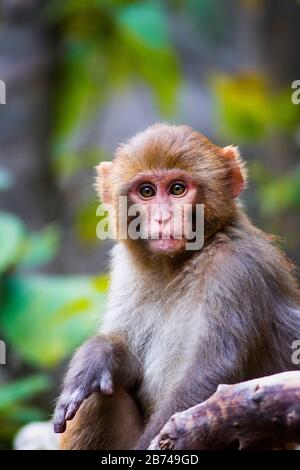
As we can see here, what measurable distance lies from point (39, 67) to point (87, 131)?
475 cm

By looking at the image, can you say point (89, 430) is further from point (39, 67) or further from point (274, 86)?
point (274, 86)

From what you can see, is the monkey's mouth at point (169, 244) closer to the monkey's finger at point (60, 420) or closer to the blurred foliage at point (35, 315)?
the monkey's finger at point (60, 420)

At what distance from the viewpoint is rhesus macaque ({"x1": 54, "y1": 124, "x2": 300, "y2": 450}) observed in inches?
219

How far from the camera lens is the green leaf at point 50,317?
30.9 ft

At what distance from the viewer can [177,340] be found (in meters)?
5.90

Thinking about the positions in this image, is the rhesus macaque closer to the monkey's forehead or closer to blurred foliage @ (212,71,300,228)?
the monkey's forehead

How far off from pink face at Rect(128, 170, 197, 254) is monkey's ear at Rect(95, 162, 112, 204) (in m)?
0.39

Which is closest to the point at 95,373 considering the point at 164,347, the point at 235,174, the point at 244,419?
the point at 164,347

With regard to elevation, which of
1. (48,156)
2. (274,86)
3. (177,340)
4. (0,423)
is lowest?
(0,423)

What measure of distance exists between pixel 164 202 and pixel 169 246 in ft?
0.98

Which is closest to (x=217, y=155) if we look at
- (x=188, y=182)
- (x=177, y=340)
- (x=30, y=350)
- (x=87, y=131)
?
(x=188, y=182)

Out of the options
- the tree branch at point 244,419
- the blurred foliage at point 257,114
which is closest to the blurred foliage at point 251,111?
the blurred foliage at point 257,114

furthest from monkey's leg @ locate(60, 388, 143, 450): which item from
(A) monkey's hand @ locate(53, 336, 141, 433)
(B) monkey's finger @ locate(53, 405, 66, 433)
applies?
(B) monkey's finger @ locate(53, 405, 66, 433)

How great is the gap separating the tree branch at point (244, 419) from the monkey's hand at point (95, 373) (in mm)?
875
